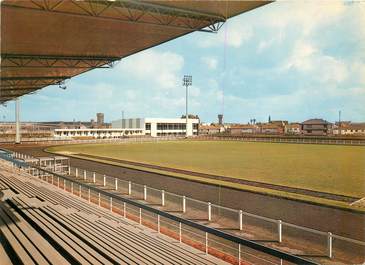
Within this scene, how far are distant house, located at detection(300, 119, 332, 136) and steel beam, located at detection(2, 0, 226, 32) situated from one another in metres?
110

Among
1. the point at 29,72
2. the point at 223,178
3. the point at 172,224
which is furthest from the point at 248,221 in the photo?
the point at 29,72

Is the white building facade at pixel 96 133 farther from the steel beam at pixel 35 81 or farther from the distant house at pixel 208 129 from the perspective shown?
the steel beam at pixel 35 81

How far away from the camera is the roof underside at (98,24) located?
34.7ft

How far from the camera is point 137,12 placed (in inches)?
462

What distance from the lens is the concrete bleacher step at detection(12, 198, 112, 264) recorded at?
511 cm

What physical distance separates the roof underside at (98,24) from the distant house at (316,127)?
107480 millimetres

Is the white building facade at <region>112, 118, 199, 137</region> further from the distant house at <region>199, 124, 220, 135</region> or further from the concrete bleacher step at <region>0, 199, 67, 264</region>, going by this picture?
the concrete bleacher step at <region>0, 199, 67, 264</region>

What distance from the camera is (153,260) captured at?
5453 mm

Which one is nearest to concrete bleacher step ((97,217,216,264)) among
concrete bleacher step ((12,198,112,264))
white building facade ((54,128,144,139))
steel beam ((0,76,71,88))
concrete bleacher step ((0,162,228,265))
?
concrete bleacher step ((0,162,228,265))

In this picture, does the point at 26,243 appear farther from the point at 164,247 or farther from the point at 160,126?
the point at 160,126

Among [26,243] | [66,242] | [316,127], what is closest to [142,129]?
[316,127]

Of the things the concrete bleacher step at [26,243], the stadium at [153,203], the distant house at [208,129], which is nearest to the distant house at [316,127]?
the distant house at [208,129]

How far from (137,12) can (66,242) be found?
8620mm

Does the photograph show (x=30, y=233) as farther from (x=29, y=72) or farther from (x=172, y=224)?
(x=29, y=72)
